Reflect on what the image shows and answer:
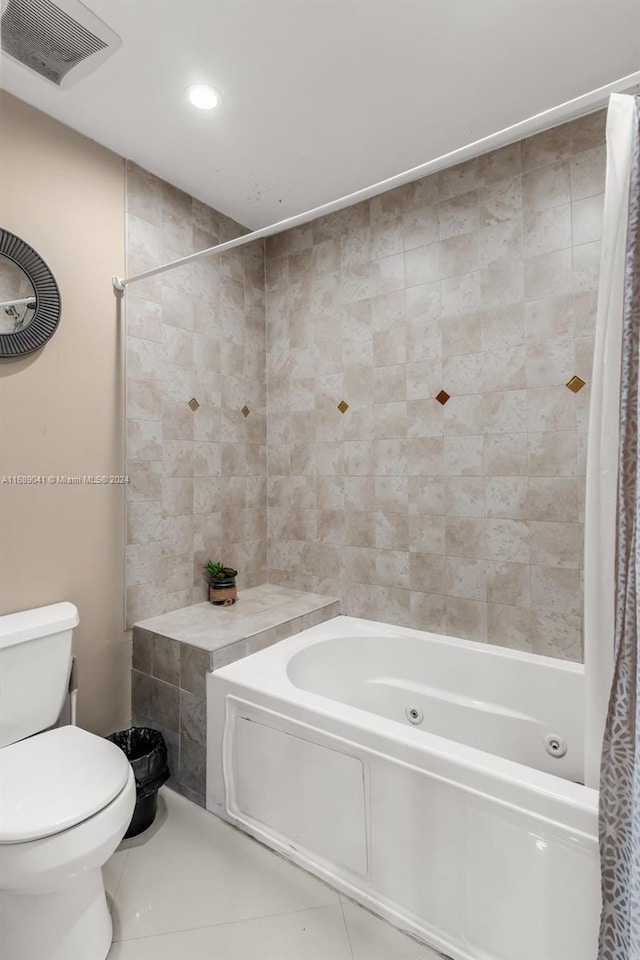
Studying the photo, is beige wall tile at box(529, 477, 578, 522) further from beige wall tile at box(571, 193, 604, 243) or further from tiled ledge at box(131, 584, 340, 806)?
tiled ledge at box(131, 584, 340, 806)

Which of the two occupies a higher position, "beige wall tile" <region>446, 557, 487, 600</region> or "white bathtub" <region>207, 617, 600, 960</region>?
"beige wall tile" <region>446, 557, 487, 600</region>

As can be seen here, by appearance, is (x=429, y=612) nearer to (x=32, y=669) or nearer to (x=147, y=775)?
(x=147, y=775)

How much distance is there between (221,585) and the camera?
2.42 m

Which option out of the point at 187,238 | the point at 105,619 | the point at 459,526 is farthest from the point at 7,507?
the point at 459,526

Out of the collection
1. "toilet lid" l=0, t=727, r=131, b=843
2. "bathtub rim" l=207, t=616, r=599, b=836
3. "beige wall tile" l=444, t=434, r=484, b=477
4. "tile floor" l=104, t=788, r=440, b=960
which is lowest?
"tile floor" l=104, t=788, r=440, b=960

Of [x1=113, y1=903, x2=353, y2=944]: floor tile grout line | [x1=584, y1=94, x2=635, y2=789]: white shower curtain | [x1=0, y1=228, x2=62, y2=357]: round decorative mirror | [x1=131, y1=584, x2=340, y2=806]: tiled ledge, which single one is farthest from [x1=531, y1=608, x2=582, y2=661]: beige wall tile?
[x1=0, y1=228, x2=62, y2=357]: round decorative mirror

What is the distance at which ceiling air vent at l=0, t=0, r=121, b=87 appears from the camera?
1426mm

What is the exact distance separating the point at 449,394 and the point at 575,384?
503 mm

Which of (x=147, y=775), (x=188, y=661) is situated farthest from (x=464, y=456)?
(x=147, y=775)

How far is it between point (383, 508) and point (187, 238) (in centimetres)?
162

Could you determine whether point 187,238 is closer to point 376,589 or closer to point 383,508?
point 383,508

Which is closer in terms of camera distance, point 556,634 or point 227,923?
point 227,923

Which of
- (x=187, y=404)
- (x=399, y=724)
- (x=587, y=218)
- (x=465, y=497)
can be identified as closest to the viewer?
(x=399, y=724)

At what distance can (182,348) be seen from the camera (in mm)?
2393
